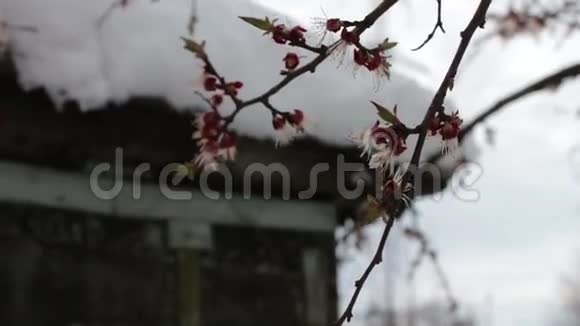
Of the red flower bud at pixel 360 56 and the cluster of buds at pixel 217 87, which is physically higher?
the cluster of buds at pixel 217 87

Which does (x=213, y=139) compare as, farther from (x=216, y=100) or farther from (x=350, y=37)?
(x=350, y=37)

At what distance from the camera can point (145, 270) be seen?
259cm

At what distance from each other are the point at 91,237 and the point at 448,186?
104cm

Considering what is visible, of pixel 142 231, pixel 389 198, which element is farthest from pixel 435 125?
pixel 142 231

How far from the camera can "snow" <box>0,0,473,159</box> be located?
2072 mm

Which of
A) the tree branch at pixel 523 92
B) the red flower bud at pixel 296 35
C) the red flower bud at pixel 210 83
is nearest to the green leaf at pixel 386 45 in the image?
the red flower bud at pixel 296 35

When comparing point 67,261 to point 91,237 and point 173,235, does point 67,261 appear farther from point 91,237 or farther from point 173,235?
point 173,235

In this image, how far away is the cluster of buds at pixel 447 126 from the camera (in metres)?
1.15

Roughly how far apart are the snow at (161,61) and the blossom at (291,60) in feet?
2.41

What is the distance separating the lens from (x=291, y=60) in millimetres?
1305

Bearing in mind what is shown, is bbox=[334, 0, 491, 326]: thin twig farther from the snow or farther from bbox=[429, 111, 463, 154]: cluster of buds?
the snow

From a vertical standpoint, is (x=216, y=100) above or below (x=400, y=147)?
above

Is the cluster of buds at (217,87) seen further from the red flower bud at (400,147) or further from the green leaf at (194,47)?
the red flower bud at (400,147)

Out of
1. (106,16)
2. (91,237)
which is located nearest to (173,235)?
(91,237)
